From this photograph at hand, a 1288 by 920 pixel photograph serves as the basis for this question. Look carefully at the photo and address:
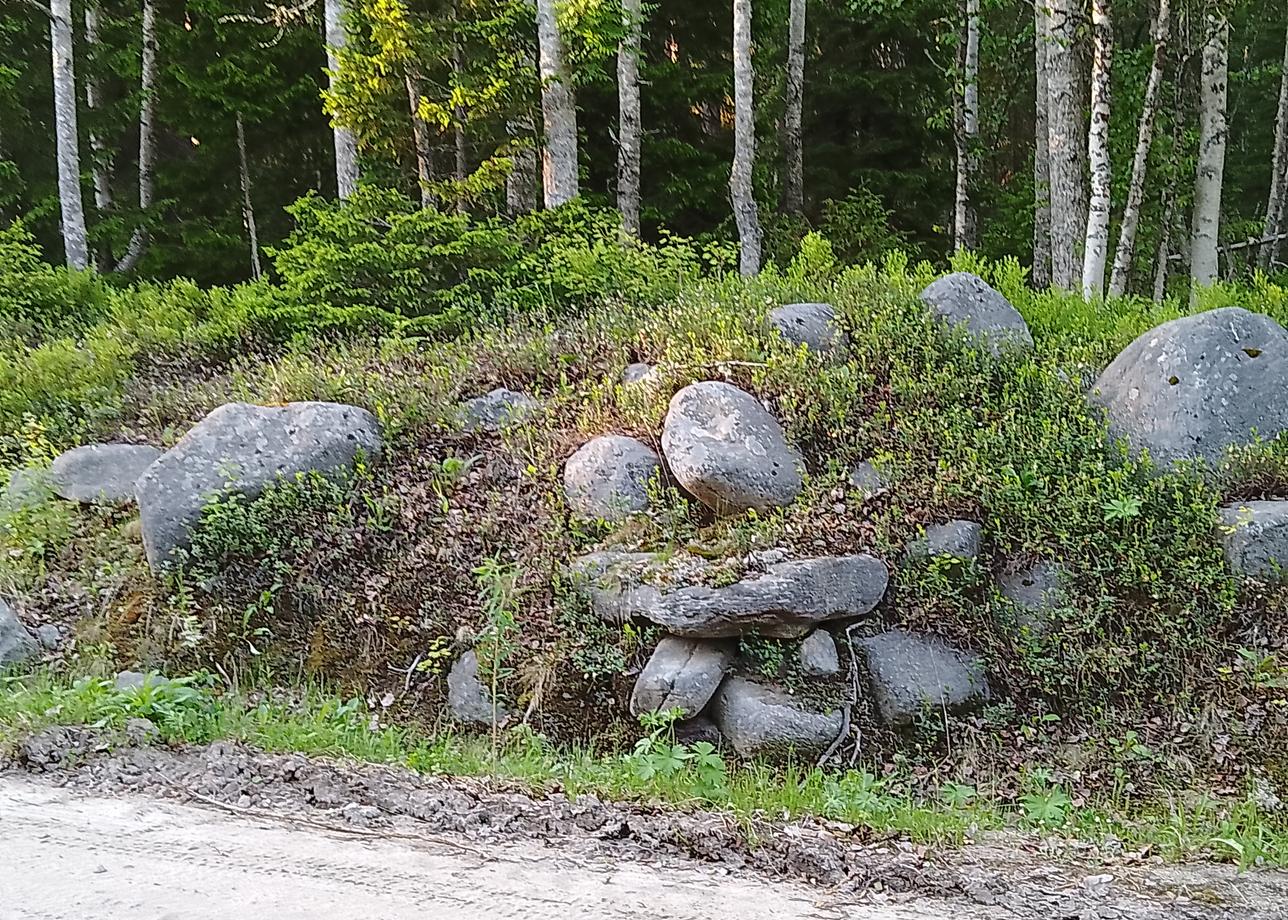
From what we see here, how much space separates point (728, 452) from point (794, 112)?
44.1 feet

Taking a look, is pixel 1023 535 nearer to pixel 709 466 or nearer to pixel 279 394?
pixel 709 466

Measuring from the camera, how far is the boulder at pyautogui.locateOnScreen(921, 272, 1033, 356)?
7.62 meters

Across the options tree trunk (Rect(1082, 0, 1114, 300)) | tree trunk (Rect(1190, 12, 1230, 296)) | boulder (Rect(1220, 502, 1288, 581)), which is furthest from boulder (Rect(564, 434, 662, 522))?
tree trunk (Rect(1190, 12, 1230, 296))

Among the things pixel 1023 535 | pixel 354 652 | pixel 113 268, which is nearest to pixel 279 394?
pixel 354 652

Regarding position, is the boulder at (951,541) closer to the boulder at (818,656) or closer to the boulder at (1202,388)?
the boulder at (818,656)

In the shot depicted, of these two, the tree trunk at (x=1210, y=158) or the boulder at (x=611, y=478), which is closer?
the boulder at (x=611, y=478)

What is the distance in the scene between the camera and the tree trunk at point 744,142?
1338 cm

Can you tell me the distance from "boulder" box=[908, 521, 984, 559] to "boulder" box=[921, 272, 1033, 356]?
1944 millimetres

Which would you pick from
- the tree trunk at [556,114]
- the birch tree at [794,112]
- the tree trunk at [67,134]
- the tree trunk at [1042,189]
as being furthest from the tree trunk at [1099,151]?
the tree trunk at [67,134]

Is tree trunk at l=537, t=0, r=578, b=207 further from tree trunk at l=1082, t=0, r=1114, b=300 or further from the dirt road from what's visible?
the dirt road

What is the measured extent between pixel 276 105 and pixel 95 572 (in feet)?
45.4

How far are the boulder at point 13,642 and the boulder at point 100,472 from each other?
1.58 meters

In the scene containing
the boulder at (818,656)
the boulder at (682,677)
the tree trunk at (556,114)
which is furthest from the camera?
the tree trunk at (556,114)

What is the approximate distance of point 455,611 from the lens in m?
6.66
